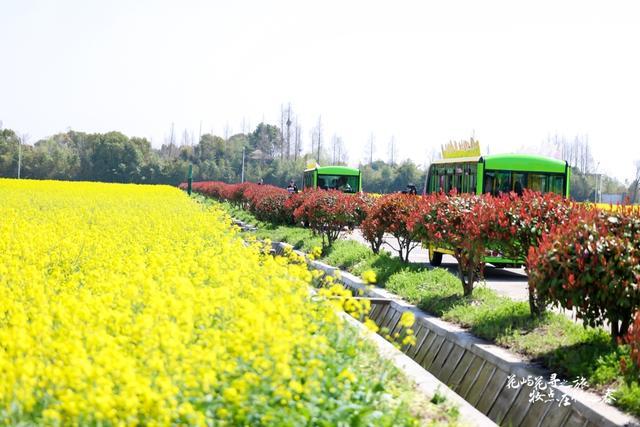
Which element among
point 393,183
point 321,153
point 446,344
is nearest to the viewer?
point 446,344

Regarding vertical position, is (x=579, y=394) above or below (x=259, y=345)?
below

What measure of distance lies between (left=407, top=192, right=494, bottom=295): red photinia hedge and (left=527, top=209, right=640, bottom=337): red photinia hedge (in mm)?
2590

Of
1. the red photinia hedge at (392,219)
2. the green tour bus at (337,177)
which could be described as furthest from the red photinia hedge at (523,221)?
the green tour bus at (337,177)

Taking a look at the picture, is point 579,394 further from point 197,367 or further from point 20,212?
point 20,212

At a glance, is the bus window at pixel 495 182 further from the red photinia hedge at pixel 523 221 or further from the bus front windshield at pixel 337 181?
the bus front windshield at pixel 337 181

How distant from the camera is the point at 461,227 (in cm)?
1167

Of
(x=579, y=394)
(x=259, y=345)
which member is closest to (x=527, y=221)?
(x=579, y=394)

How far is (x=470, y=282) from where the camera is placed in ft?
37.5

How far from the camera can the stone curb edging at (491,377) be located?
21.7ft

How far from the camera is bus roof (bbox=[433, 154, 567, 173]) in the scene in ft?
58.2

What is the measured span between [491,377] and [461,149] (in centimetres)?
1175

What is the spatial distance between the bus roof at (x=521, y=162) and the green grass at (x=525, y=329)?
159 inches

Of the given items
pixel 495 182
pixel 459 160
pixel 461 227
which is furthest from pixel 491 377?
pixel 459 160

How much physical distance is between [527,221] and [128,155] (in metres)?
85.2
